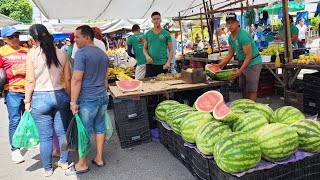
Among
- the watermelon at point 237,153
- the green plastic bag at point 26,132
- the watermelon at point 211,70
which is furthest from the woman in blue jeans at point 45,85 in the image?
the watermelon at point 211,70

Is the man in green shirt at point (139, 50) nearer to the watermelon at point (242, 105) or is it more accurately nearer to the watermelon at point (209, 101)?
the watermelon at point (209, 101)

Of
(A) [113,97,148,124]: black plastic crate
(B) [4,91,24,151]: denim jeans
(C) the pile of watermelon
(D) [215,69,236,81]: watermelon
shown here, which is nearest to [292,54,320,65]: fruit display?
(D) [215,69,236,81]: watermelon

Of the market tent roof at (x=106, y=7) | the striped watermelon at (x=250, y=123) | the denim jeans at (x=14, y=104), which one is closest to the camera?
the striped watermelon at (x=250, y=123)

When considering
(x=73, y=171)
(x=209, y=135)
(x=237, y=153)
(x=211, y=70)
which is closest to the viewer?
(x=237, y=153)

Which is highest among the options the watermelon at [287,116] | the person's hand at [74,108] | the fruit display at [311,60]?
the fruit display at [311,60]

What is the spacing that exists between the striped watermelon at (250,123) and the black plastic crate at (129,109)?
190cm

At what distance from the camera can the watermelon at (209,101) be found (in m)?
3.83

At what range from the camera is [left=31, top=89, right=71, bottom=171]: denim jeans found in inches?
148

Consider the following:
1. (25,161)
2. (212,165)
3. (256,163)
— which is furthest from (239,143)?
(25,161)

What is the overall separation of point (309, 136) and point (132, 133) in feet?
8.97

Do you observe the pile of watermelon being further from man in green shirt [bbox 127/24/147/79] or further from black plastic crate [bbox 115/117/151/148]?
man in green shirt [bbox 127/24/147/79]

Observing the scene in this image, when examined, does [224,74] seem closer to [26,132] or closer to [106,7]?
[26,132]

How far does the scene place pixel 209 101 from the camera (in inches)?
155

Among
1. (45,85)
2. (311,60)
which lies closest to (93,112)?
(45,85)
